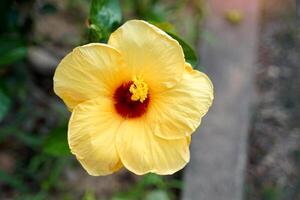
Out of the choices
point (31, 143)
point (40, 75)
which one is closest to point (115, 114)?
point (31, 143)

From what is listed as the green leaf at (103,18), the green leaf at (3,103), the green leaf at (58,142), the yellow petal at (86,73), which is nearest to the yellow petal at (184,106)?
the yellow petal at (86,73)

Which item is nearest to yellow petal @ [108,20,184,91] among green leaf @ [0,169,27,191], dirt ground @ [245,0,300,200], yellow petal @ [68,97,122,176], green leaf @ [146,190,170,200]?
yellow petal @ [68,97,122,176]

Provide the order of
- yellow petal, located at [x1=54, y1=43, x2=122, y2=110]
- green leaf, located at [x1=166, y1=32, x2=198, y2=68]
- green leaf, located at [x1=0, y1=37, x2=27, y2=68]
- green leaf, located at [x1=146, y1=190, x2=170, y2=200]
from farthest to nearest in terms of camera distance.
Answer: green leaf, located at [x1=146, y1=190, x2=170, y2=200]
green leaf, located at [x1=0, y1=37, x2=27, y2=68]
green leaf, located at [x1=166, y1=32, x2=198, y2=68]
yellow petal, located at [x1=54, y1=43, x2=122, y2=110]

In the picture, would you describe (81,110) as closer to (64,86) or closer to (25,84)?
(64,86)

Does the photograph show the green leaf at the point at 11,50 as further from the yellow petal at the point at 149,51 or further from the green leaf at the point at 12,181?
the yellow petal at the point at 149,51

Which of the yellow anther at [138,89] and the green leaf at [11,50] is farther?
the green leaf at [11,50]

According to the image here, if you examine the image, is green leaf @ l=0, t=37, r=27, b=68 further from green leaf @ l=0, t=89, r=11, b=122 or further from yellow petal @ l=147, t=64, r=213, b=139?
yellow petal @ l=147, t=64, r=213, b=139
